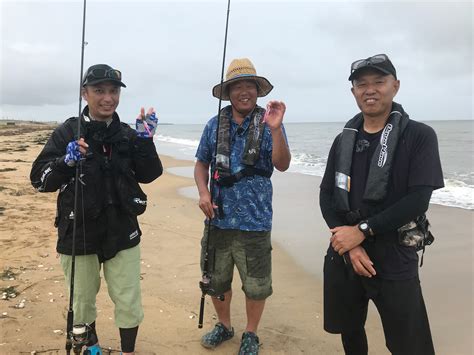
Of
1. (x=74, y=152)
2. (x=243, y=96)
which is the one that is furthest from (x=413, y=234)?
(x=74, y=152)

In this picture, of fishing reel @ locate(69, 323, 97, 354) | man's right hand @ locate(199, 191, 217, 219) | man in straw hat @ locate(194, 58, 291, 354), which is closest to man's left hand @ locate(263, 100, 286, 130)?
man in straw hat @ locate(194, 58, 291, 354)

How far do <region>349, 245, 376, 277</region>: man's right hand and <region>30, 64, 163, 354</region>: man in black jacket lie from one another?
159 centimetres

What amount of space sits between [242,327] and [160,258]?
6.84 feet

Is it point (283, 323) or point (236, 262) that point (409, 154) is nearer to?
point (236, 262)

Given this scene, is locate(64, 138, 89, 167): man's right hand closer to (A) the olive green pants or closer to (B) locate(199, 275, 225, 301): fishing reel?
(A) the olive green pants

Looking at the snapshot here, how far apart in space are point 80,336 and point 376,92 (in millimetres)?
2598

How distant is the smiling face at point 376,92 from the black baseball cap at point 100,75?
5.72 ft

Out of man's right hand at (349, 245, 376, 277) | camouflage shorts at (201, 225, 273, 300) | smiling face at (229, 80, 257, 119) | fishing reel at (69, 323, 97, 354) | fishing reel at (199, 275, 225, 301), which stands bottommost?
fishing reel at (69, 323, 97, 354)

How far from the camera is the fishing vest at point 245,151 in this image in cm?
320

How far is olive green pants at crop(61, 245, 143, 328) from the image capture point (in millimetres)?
2854

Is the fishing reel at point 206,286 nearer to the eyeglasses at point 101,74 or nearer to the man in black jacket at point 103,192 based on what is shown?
the man in black jacket at point 103,192

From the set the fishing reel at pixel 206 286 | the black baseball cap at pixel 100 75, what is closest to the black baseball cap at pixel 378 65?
the black baseball cap at pixel 100 75

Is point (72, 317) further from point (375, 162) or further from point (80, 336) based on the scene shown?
point (375, 162)

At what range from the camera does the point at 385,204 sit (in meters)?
2.43
